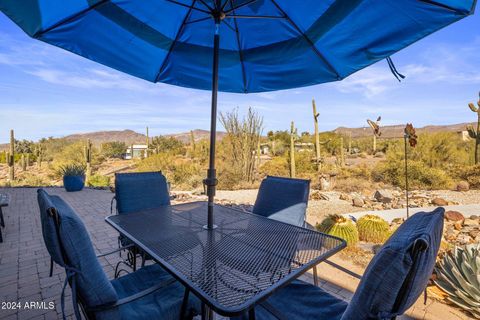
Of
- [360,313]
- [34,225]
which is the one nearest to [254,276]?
[360,313]

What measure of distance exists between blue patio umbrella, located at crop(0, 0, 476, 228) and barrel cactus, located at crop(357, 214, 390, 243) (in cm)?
209

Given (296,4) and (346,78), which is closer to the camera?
(296,4)

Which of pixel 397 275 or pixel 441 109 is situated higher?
pixel 441 109

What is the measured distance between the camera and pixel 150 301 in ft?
4.17

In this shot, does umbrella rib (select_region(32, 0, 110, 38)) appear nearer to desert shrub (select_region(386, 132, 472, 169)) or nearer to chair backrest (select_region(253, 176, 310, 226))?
chair backrest (select_region(253, 176, 310, 226))

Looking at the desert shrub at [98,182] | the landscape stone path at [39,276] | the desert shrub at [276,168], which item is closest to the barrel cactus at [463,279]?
the landscape stone path at [39,276]

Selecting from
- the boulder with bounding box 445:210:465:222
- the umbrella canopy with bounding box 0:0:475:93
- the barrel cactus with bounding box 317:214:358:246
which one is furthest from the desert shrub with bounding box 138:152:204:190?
the boulder with bounding box 445:210:465:222

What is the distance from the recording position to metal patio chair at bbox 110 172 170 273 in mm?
2363

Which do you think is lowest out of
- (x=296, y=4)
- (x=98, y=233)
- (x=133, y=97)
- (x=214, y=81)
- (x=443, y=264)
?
(x=98, y=233)

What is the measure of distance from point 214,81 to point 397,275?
4.95 ft

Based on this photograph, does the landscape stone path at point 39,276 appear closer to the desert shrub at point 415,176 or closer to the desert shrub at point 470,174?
the desert shrub at point 415,176

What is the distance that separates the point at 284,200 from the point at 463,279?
1520 mm

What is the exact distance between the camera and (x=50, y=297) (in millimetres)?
2105

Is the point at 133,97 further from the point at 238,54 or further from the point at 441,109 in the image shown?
the point at 441,109
